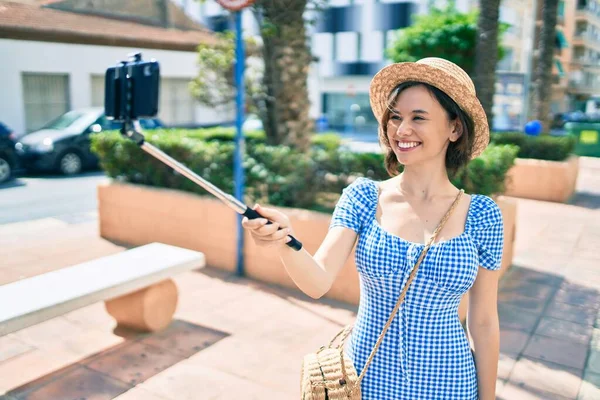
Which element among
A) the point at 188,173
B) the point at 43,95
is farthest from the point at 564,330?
the point at 43,95

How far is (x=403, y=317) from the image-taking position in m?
1.89

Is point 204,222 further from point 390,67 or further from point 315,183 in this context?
point 390,67

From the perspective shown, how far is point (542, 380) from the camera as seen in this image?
13.0 feet

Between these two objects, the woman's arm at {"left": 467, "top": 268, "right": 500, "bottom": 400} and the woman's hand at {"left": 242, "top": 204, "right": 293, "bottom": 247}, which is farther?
the woman's arm at {"left": 467, "top": 268, "right": 500, "bottom": 400}

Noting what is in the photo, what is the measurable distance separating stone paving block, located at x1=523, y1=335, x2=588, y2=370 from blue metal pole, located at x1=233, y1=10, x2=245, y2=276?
2862mm

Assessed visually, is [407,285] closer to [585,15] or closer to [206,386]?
[206,386]

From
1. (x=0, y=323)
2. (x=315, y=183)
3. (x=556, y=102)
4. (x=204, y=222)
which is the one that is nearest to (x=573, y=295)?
(x=315, y=183)

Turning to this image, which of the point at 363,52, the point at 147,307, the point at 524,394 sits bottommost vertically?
the point at 524,394

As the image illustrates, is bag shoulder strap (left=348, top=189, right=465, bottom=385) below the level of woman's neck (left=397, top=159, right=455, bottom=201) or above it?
below

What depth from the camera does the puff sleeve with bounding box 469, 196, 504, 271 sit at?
1935 mm

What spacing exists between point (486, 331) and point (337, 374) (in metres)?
0.54

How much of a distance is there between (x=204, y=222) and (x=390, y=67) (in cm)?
451

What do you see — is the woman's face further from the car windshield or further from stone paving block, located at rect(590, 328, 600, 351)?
the car windshield

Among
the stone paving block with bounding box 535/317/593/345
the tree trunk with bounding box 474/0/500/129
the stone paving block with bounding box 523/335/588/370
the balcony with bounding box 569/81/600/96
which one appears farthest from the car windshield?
the balcony with bounding box 569/81/600/96
